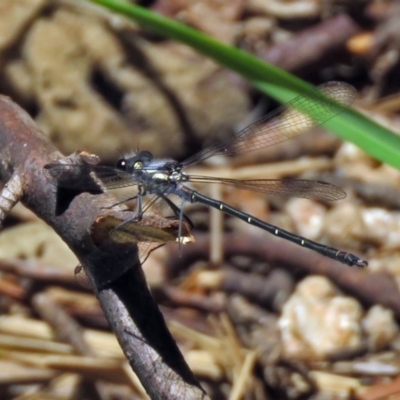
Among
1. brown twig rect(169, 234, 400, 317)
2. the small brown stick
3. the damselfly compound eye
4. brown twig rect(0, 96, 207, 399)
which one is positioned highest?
the small brown stick

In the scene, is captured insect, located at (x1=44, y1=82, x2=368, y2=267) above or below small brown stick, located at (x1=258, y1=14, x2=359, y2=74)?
below

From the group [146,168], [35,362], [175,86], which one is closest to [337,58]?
[175,86]

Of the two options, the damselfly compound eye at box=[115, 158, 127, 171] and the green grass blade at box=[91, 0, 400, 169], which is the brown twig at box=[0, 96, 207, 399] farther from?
the green grass blade at box=[91, 0, 400, 169]

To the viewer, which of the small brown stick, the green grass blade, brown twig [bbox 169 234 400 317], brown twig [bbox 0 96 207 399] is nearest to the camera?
brown twig [bbox 0 96 207 399]

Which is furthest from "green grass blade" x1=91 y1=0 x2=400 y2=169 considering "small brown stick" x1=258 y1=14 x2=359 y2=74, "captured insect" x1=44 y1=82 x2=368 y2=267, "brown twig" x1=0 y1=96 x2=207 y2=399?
"small brown stick" x1=258 y1=14 x2=359 y2=74

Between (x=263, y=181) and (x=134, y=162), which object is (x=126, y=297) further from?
(x=263, y=181)

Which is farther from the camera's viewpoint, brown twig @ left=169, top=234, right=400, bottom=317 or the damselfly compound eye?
brown twig @ left=169, top=234, right=400, bottom=317
